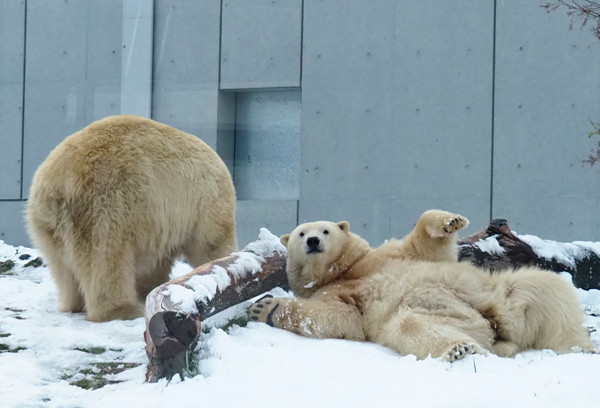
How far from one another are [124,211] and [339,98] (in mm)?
5023

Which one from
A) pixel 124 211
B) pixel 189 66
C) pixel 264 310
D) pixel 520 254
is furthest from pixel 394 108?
pixel 264 310

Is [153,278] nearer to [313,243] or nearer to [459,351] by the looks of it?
[313,243]

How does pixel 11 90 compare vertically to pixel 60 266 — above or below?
above

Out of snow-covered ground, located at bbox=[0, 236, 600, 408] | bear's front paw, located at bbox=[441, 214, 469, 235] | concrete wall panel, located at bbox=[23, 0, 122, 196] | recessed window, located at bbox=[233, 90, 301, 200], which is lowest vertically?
snow-covered ground, located at bbox=[0, 236, 600, 408]

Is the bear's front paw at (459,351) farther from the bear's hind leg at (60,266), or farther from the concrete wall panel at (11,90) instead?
the concrete wall panel at (11,90)

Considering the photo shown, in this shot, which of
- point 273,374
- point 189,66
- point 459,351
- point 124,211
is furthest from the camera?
point 189,66

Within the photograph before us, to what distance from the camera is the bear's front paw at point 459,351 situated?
3.43m

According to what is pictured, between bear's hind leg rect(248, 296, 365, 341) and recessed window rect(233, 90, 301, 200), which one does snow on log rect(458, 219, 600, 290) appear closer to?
bear's hind leg rect(248, 296, 365, 341)

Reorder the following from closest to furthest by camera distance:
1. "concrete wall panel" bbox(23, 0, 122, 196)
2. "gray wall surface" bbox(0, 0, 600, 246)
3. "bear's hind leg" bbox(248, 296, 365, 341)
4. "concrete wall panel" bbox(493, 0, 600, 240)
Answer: "bear's hind leg" bbox(248, 296, 365, 341), "concrete wall panel" bbox(493, 0, 600, 240), "gray wall surface" bbox(0, 0, 600, 246), "concrete wall panel" bbox(23, 0, 122, 196)

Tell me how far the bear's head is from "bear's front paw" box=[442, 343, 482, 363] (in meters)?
1.44

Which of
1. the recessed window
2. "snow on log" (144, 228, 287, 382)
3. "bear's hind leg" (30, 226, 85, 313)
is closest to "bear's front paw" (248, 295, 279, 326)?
"snow on log" (144, 228, 287, 382)

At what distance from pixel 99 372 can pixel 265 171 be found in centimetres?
618

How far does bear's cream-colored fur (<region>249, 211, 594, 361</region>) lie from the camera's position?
3.86 m

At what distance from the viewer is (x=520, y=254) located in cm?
561
